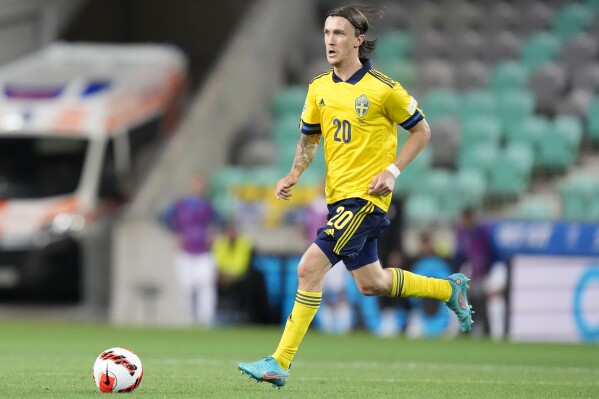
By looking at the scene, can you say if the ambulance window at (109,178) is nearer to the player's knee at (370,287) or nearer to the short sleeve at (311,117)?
the short sleeve at (311,117)

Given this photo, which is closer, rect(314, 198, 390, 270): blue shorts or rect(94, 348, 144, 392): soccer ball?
rect(94, 348, 144, 392): soccer ball

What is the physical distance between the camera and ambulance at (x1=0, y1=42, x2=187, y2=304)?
1916 centimetres

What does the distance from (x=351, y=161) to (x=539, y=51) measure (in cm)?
1484

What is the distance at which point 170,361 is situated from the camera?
11.1m

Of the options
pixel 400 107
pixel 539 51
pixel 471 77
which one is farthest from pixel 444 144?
pixel 400 107

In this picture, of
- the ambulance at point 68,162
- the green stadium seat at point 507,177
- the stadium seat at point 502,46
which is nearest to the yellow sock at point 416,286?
the green stadium seat at point 507,177

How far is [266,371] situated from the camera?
25.9 feet

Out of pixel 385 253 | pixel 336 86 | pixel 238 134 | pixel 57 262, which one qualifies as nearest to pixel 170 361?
pixel 336 86

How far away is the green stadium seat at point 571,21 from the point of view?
22.7 metres

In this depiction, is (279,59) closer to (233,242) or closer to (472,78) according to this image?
(472,78)

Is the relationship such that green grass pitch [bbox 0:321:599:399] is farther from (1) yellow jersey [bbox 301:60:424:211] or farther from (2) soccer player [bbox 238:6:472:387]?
(1) yellow jersey [bbox 301:60:424:211]

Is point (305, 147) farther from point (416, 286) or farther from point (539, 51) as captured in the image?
point (539, 51)

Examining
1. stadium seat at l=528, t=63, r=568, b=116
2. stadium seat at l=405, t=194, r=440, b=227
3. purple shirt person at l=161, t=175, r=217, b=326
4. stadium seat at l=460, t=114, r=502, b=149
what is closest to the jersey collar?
stadium seat at l=405, t=194, r=440, b=227

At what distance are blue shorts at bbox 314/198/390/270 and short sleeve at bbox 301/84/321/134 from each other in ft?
1.80
